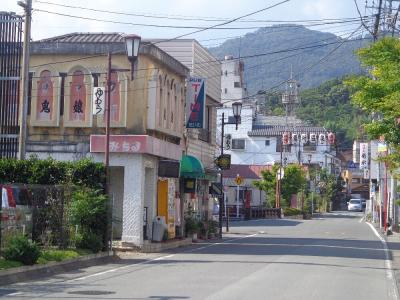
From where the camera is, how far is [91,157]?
1042 inches

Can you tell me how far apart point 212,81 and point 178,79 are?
268 inches

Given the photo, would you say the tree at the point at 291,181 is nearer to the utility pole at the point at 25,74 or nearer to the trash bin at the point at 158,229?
the trash bin at the point at 158,229

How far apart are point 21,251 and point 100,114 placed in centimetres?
962

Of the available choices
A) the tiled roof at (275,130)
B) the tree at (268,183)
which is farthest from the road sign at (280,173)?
the tiled roof at (275,130)

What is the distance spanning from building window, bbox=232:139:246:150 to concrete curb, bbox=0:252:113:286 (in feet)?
240

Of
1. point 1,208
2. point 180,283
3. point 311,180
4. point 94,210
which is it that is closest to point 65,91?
point 94,210

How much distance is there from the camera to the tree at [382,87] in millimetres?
17953

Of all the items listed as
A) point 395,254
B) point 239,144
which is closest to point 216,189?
point 395,254

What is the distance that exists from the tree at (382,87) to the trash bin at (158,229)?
10431 mm

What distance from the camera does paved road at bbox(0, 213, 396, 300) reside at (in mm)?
14328

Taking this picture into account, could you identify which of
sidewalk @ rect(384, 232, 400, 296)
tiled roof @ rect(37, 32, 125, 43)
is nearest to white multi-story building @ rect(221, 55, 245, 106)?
sidewalk @ rect(384, 232, 400, 296)

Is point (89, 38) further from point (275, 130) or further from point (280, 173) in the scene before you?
point (275, 130)

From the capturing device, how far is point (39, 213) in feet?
70.7

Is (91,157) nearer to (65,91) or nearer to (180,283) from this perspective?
(65,91)
